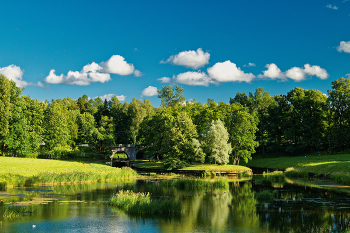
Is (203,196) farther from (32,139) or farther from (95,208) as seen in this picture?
(32,139)

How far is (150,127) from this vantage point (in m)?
74.6

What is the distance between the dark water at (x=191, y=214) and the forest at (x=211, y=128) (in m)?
27.0

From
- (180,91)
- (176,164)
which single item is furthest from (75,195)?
(180,91)

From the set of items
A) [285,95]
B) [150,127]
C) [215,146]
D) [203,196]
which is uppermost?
[285,95]

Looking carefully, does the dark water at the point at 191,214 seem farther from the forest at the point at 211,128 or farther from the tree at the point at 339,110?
the tree at the point at 339,110

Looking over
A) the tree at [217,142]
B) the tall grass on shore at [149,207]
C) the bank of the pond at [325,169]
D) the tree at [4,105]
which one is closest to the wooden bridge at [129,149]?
the tree at [4,105]

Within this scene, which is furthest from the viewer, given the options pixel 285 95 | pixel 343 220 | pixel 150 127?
pixel 285 95

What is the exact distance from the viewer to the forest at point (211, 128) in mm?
58281

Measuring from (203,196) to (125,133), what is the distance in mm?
85069

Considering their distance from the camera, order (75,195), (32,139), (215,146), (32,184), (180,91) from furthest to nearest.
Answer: (180,91) < (32,139) < (215,146) < (32,184) < (75,195)

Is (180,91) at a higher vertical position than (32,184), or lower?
higher

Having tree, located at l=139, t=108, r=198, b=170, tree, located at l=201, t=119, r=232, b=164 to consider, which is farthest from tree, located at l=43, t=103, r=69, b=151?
tree, located at l=201, t=119, r=232, b=164

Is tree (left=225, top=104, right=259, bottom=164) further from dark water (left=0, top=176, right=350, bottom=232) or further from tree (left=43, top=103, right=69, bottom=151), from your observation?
tree (left=43, top=103, right=69, bottom=151)

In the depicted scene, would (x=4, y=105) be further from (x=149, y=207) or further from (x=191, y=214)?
(x=191, y=214)
